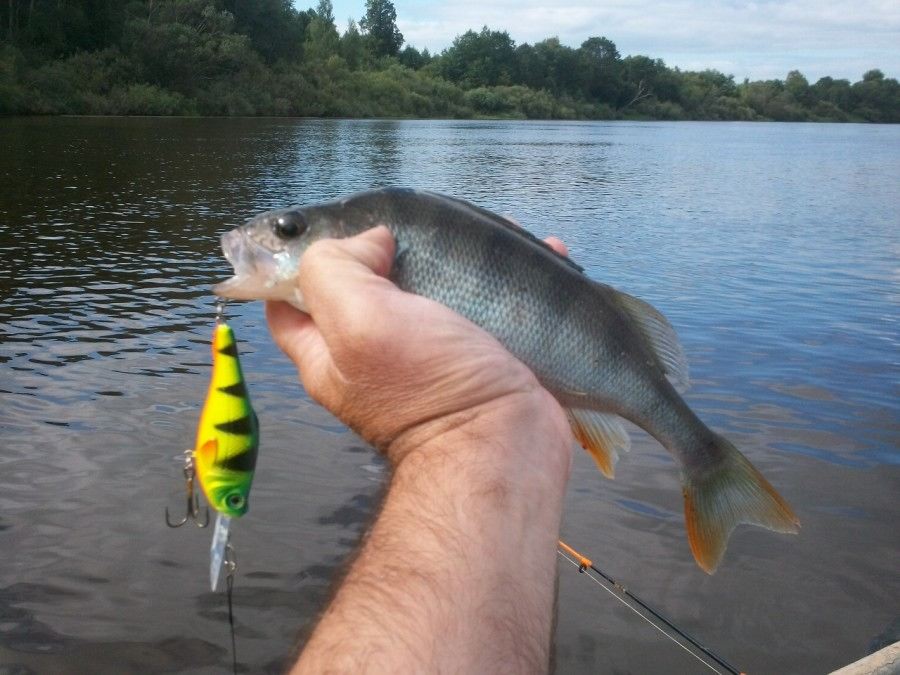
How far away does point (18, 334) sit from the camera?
12117 mm

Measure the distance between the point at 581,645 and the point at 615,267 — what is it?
12.0 m

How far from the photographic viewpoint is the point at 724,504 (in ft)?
10.4

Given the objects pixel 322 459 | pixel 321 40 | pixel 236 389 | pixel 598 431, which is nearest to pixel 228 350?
pixel 236 389

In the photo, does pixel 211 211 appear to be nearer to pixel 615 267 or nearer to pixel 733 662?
pixel 615 267

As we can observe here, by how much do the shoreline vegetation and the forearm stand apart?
61.1 metres

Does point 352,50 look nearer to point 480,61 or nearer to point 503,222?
point 480,61

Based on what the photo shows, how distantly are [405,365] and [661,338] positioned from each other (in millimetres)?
1159

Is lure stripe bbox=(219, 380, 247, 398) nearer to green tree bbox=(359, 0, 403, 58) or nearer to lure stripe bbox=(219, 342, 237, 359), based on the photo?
lure stripe bbox=(219, 342, 237, 359)

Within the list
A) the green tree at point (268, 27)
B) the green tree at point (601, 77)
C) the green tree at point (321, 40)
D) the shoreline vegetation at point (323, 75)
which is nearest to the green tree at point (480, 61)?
the shoreline vegetation at point (323, 75)

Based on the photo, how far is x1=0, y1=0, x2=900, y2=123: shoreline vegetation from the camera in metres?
65.1

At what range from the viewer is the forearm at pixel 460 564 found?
1.87 m

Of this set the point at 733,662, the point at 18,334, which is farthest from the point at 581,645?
the point at 18,334

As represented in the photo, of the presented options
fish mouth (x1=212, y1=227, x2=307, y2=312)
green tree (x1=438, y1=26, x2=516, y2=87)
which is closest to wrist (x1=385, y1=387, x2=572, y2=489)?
fish mouth (x1=212, y1=227, x2=307, y2=312)

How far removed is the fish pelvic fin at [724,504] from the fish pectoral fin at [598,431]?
318 millimetres
